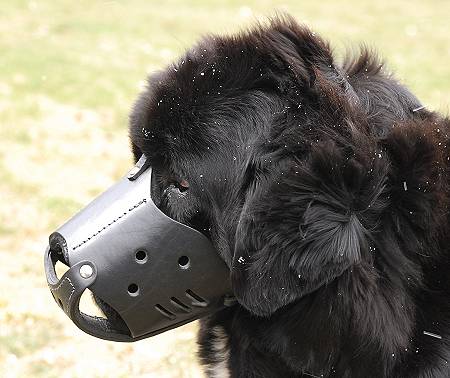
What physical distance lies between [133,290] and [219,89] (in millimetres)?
646

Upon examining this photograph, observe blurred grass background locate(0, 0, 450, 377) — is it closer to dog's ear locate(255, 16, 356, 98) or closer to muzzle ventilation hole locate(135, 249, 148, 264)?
dog's ear locate(255, 16, 356, 98)

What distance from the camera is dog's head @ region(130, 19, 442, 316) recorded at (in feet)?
6.23

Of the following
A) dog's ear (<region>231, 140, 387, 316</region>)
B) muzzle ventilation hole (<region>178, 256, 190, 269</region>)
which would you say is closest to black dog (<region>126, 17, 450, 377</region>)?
dog's ear (<region>231, 140, 387, 316</region>)

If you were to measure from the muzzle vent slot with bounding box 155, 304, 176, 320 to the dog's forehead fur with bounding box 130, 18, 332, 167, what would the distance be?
1.50 ft

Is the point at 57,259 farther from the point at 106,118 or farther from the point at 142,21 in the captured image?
the point at 142,21

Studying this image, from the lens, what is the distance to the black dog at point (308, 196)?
6.28 ft

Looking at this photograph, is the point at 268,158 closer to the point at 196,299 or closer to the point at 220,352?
the point at 196,299

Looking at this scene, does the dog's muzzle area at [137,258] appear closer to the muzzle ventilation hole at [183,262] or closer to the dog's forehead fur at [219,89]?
the muzzle ventilation hole at [183,262]

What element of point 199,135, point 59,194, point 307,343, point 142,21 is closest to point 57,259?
point 199,135

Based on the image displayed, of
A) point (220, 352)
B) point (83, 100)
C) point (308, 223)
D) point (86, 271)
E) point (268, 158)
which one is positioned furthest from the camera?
point (83, 100)

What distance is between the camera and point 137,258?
2.12m

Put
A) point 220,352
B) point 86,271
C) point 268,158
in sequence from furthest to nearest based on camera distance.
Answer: point 220,352, point 86,271, point 268,158

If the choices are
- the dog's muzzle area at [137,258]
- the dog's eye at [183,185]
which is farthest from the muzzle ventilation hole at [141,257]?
the dog's eye at [183,185]

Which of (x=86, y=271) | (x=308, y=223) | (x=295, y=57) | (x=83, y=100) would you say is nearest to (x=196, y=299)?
(x=86, y=271)
